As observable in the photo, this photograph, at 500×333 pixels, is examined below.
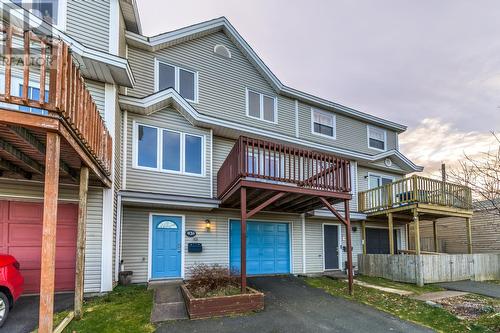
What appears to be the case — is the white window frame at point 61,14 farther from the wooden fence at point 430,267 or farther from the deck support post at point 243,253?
the wooden fence at point 430,267

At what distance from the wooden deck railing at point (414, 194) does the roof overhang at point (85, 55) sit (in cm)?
1109

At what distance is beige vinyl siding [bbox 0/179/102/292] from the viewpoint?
670 cm

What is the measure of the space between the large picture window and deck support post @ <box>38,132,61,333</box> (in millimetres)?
5374

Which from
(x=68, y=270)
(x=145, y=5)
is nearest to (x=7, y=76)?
(x=68, y=270)

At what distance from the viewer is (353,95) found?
58.1ft

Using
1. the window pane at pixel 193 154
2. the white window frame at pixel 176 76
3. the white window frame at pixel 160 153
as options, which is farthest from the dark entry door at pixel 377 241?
Result: the white window frame at pixel 176 76

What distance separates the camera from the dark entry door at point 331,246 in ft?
41.1

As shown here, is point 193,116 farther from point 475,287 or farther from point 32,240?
point 475,287

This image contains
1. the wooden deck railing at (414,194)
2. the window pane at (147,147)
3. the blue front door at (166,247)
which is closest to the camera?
the blue front door at (166,247)

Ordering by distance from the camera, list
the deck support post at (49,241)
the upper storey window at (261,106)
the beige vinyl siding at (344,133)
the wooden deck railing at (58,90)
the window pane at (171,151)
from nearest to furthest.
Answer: the wooden deck railing at (58,90) < the deck support post at (49,241) < the window pane at (171,151) < the upper storey window at (261,106) < the beige vinyl siding at (344,133)

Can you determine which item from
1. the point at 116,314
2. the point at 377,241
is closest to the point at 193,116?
the point at 116,314

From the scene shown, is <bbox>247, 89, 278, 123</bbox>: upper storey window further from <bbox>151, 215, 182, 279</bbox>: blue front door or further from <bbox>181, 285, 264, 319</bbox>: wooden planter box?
<bbox>181, 285, 264, 319</bbox>: wooden planter box

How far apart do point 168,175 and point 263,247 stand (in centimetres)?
450

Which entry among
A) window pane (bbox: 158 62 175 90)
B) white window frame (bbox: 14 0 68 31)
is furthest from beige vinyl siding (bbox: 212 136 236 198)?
white window frame (bbox: 14 0 68 31)
